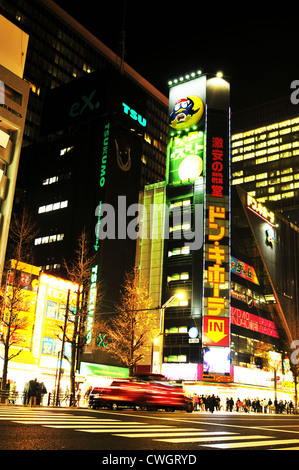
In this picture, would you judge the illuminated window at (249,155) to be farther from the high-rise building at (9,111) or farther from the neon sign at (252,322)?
the high-rise building at (9,111)

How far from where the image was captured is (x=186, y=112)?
60625 mm

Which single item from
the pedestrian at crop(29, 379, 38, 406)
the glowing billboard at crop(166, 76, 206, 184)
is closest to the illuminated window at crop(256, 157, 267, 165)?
the glowing billboard at crop(166, 76, 206, 184)

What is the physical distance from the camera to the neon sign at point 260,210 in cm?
6623

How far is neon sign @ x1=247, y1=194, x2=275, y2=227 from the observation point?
217 feet

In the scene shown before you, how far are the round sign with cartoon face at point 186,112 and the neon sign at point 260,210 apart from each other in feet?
46.9

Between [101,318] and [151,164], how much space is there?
2354 inches

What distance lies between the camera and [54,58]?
→ 93062 millimetres

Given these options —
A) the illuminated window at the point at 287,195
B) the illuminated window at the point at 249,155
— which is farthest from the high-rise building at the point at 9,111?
the illuminated window at the point at 249,155

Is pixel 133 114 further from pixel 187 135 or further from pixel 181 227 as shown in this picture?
pixel 181 227

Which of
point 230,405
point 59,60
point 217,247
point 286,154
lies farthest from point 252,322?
point 286,154

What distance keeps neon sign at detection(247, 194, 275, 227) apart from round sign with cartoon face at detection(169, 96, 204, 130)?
14294mm
